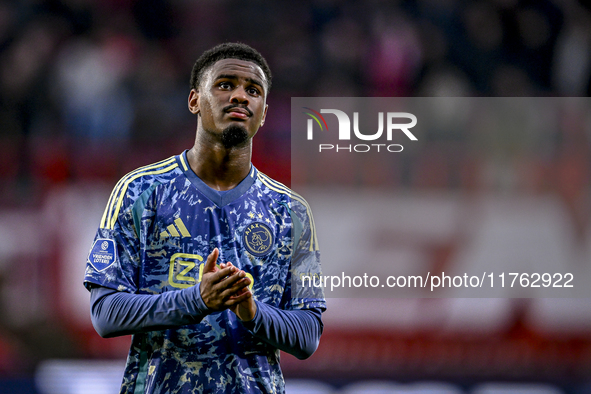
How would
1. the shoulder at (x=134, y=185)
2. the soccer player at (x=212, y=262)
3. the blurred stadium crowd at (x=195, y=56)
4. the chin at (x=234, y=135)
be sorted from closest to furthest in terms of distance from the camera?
1. the soccer player at (x=212, y=262)
2. the shoulder at (x=134, y=185)
3. the chin at (x=234, y=135)
4. the blurred stadium crowd at (x=195, y=56)

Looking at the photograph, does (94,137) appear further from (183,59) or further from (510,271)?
(510,271)

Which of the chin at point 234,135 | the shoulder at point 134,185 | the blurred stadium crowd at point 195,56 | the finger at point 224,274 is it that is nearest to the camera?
the finger at point 224,274

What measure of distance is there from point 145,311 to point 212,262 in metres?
0.32

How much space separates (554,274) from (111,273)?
178 inches

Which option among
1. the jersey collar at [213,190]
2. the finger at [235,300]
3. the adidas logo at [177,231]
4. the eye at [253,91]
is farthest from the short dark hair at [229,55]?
the finger at [235,300]

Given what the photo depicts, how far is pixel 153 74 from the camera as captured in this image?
6.40 meters

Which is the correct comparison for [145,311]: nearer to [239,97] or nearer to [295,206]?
[295,206]

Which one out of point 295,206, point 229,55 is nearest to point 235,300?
point 295,206

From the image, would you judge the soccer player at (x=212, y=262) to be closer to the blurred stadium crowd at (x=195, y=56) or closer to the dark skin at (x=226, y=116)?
the dark skin at (x=226, y=116)

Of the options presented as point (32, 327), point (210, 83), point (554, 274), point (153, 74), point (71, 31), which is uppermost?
point (71, 31)

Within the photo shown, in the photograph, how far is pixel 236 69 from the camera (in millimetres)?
2484

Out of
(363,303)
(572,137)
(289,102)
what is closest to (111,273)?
(363,303)

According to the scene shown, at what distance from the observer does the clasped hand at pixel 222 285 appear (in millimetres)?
1945

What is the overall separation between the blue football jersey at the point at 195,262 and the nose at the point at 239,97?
332 mm
